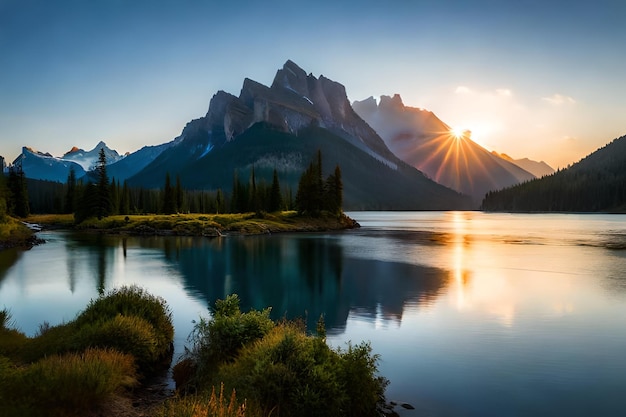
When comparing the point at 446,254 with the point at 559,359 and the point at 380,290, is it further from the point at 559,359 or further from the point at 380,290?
the point at 559,359

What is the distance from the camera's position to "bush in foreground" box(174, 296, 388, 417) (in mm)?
11648

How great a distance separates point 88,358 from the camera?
1321cm

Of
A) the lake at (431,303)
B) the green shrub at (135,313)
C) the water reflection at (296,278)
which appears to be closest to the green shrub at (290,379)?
the lake at (431,303)

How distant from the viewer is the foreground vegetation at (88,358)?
33.8ft

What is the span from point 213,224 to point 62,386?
102303mm

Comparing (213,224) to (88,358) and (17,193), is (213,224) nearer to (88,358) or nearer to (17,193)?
(17,193)

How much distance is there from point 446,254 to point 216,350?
59.2 m

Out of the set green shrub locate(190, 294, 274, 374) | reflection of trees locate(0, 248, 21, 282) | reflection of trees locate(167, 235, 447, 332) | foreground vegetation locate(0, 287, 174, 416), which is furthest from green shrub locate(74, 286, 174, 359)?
reflection of trees locate(0, 248, 21, 282)

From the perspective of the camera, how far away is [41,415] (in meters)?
9.61

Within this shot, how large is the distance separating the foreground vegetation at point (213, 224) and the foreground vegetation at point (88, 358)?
8653 centimetres

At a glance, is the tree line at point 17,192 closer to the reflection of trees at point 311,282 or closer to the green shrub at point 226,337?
the reflection of trees at point 311,282

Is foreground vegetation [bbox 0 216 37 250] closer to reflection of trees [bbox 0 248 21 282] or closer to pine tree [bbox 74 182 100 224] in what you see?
reflection of trees [bbox 0 248 21 282]

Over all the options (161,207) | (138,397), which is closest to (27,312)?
(138,397)

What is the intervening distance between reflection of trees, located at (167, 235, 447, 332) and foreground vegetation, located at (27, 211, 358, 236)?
41545 mm
